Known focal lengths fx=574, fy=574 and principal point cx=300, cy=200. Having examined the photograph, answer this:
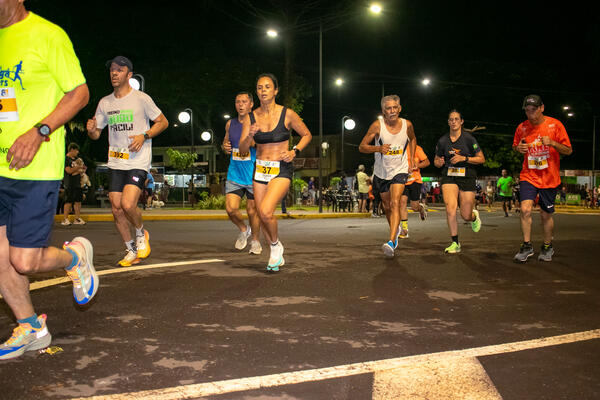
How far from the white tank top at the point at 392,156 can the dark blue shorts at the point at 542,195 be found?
1.67m

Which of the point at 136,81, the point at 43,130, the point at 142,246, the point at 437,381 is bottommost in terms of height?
the point at 437,381

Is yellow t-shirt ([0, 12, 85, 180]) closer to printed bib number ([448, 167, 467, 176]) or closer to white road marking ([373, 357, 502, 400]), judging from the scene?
white road marking ([373, 357, 502, 400])

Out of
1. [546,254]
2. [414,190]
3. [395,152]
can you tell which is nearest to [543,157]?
[546,254]

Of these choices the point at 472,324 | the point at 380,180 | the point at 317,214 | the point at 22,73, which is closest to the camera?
the point at 22,73

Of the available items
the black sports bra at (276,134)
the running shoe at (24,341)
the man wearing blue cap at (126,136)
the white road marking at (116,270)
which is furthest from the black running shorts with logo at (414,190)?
the running shoe at (24,341)

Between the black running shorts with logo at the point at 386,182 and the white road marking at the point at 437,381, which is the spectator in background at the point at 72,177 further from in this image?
the white road marking at the point at 437,381

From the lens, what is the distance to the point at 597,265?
7.21 m

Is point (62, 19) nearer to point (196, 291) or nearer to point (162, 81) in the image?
point (162, 81)

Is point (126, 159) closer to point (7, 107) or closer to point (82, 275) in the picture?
point (82, 275)

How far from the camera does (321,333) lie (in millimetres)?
3854

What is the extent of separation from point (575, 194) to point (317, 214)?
89.3 feet

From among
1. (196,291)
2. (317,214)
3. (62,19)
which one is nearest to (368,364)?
(196,291)

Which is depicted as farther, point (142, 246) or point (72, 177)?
point (72, 177)

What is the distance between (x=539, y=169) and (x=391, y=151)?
204cm
